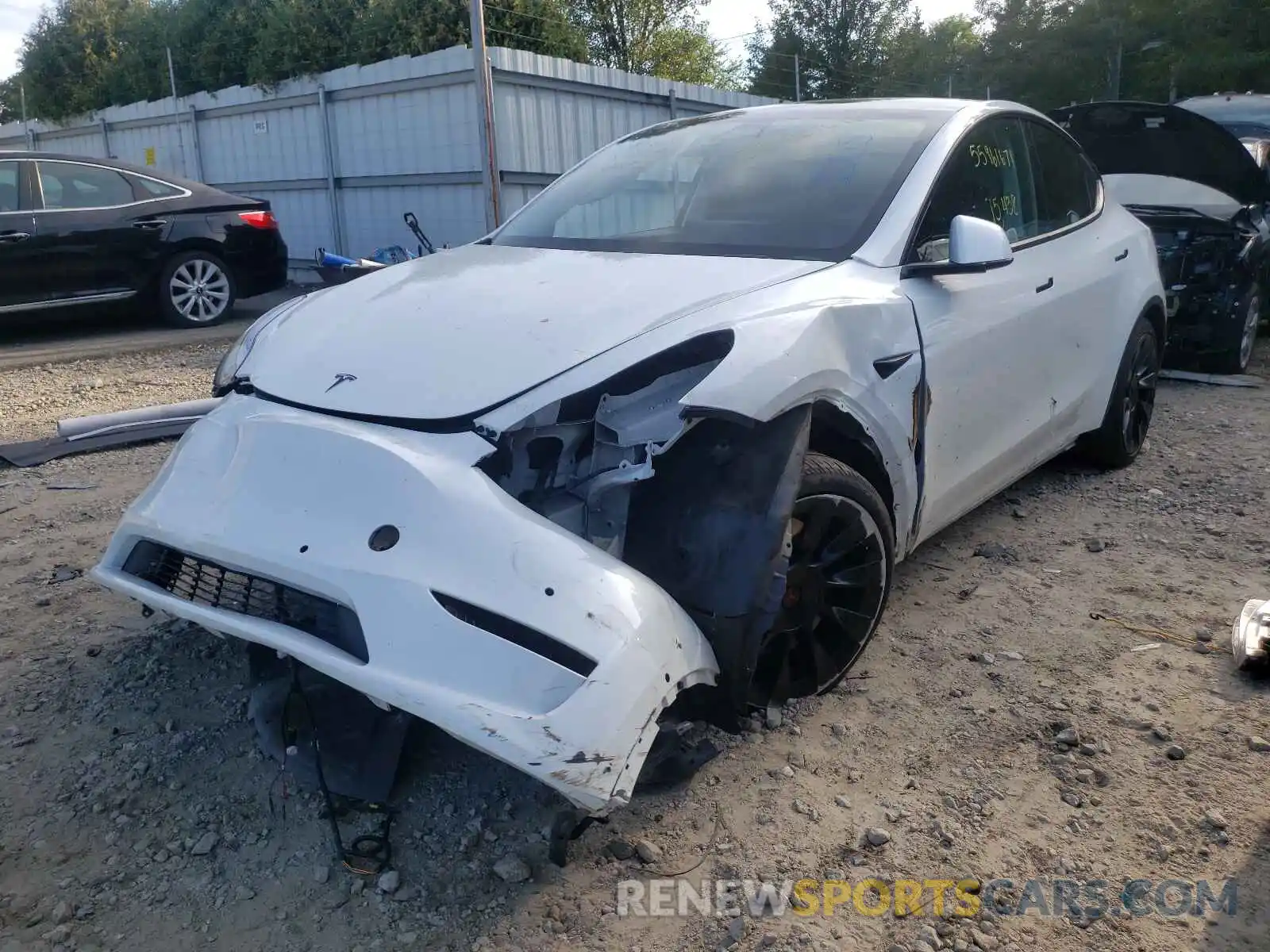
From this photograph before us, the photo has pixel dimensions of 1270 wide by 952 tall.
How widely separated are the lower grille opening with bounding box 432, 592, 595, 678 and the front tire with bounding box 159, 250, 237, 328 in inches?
304

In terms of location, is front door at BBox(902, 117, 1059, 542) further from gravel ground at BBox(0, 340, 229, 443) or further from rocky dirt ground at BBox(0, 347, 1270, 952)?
gravel ground at BBox(0, 340, 229, 443)

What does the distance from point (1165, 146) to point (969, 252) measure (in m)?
4.08

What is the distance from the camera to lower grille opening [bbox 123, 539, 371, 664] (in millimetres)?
Answer: 2113

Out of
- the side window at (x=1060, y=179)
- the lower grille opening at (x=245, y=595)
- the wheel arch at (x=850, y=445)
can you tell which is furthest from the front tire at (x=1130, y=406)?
the lower grille opening at (x=245, y=595)

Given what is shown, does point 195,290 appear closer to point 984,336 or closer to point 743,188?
point 743,188

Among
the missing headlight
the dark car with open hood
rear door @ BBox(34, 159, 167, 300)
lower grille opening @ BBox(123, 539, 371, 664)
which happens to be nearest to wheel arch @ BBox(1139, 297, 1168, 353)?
the dark car with open hood

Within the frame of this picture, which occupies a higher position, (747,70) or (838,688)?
(747,70)

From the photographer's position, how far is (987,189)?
11.7ft

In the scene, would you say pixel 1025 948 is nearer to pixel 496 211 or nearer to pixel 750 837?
pixel 750 837

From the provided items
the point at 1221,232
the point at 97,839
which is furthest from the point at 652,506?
the point at 1221,232

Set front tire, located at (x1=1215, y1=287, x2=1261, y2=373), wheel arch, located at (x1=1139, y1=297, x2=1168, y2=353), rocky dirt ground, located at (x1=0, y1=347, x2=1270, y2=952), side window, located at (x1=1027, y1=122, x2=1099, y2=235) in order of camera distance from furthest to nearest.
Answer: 1. front tire, located at (x1=1215, y1=287, x2=1261, y2=373)
2. wheel arch, located at (x1=1139, y1=297, x2=1168, y2=353)
3. side window, located at (x1=1027, y1=122, x2=1099, y2=235)
4. rocky dirt ground, located at (x1=0, y1=347, x2=1270, y2=952)

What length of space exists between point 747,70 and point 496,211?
2455cm

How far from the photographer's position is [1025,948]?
6.48 ft

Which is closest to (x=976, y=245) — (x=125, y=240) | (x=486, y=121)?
(x=125, y=240)
